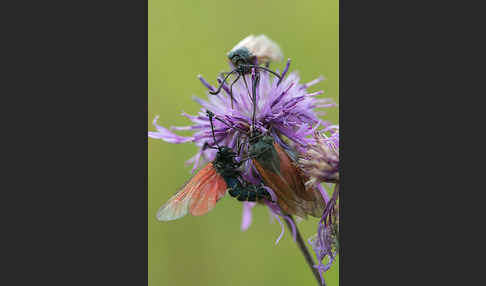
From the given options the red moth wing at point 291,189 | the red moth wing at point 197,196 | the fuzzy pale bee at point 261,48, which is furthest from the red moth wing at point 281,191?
the fuzzy pale bee at point 261,48

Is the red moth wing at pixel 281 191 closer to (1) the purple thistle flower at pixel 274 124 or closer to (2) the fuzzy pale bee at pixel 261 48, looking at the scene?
(1) the purple thistle flower at pixel 274 124

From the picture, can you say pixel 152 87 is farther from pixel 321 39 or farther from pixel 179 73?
pixel 321 39

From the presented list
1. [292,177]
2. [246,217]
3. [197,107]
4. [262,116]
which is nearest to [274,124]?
[262,116]

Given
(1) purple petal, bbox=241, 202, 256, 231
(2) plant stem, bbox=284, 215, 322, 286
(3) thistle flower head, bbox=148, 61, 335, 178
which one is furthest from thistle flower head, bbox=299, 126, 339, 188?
(1) purple petal, bbox=241, 202, 256, 231

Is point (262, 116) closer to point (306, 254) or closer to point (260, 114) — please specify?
point (260, 114)

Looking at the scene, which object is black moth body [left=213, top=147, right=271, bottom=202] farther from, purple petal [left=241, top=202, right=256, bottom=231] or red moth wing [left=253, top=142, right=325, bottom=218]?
purple petal [left=241, top=202, right=256, bottom=231]

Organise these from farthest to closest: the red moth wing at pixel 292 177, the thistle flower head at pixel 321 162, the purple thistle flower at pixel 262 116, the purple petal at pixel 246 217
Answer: the purple petal at pixel 246 217, the purple thistle flower at pixel 262 116, the red moth wing at pixel 292 177, the thistle flower head at pixel 321 162

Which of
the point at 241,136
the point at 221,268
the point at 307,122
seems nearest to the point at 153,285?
the point at 221,268
